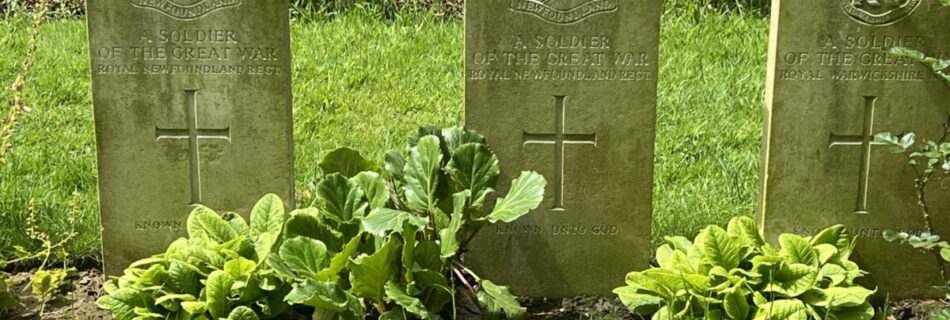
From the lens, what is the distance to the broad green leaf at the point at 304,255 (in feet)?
12.3

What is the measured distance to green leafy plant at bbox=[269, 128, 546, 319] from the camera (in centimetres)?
374

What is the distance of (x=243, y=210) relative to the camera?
4.33 meters

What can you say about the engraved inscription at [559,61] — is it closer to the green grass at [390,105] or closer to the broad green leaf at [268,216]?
the broad green leaf at [268,216]

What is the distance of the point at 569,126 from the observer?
4.20 metres

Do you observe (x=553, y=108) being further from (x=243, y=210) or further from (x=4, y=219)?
(x=4, y=219)

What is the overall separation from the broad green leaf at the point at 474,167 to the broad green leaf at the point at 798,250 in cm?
101

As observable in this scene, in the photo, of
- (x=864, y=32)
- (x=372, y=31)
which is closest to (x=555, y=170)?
(x=864, y=32)

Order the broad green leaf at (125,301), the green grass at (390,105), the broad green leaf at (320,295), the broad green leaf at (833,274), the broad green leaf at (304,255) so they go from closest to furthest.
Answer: the broad green leaf at (320,295) < the broad green leaf at (304,255) < the broad green leaf at (125,301) < the broad green leaf at (833,274) < the green grass at (390,105)

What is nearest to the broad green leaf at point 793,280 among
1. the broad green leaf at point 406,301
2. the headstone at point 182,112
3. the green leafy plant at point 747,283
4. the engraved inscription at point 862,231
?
the green leafy plant at point 747,283

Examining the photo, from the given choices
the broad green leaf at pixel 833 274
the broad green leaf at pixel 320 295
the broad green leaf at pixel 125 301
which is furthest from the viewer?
the broad green leaf at pixel 833 274

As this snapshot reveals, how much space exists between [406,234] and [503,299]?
38cm

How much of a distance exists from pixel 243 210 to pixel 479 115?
0.93m

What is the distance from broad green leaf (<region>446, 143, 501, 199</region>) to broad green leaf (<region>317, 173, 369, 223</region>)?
1.04 feet

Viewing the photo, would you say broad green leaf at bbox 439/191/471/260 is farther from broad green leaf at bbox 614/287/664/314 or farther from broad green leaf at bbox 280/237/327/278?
broad green leaf at bbox 614/287/664/314
